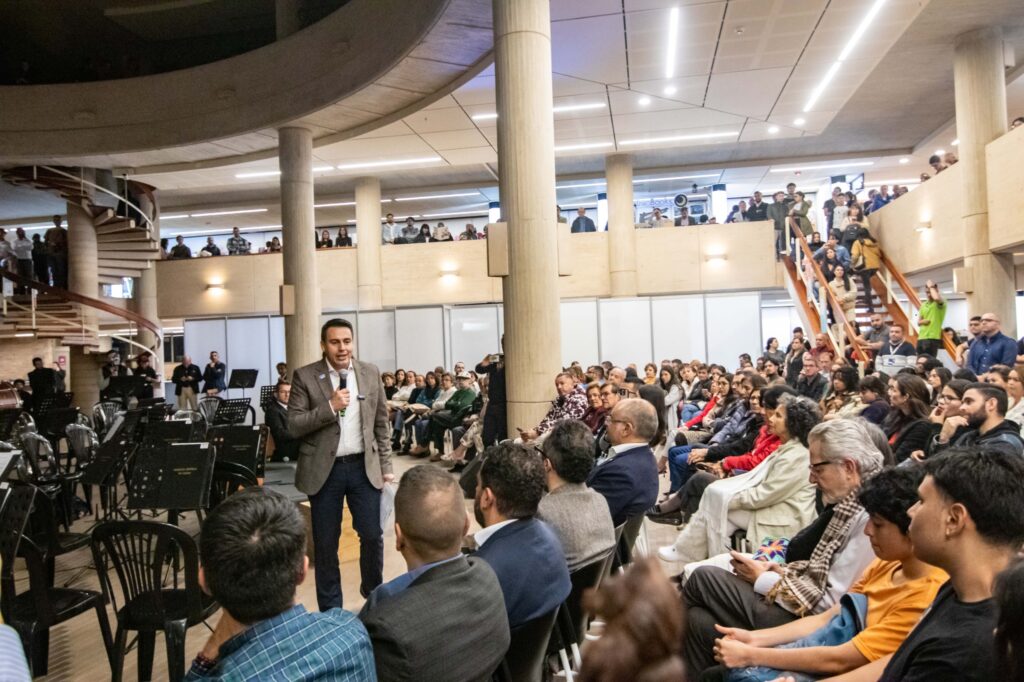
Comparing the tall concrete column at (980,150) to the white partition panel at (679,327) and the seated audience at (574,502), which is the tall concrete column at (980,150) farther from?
the seated audience at (574,502)

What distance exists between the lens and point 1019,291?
16.2 meters

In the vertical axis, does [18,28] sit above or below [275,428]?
above

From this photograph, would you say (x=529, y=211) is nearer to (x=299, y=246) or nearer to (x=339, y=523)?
(x=339, y=523)

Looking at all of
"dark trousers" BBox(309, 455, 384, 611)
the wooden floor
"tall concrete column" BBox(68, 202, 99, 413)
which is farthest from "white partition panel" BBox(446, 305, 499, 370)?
"dark trousers" BBox(309, 455, 384, 611)

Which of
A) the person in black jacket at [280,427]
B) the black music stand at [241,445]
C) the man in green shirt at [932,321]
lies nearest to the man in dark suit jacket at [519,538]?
the black music stand at [241,445]

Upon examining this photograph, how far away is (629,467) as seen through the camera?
329 centimetres

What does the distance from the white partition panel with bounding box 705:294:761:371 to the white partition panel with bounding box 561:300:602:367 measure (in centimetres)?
205

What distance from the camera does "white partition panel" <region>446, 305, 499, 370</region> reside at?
13.8 m

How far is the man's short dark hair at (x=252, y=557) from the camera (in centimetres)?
137

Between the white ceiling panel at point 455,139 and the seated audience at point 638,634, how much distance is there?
11931 mm

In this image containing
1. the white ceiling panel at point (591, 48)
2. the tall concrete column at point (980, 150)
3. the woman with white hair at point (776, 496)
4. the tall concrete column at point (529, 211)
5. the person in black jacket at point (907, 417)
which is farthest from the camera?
the tall concrete column at point (980, 150)

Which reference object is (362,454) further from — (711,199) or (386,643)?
(711,199)

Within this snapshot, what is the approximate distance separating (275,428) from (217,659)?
7.23 m

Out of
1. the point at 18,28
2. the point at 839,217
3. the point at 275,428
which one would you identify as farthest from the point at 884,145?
the point at 18,28
